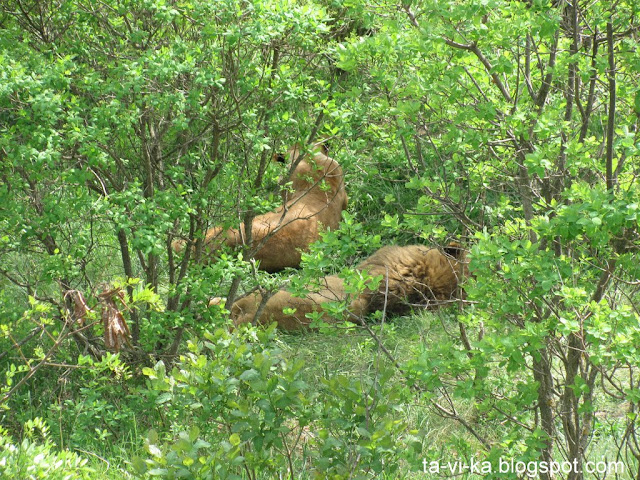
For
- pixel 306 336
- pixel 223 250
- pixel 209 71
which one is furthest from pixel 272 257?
pixel 209 71

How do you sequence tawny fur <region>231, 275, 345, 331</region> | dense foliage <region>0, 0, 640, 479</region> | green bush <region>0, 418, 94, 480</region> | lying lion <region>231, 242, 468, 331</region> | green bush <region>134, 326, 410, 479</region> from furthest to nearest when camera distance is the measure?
1. lying lion <region>231, 242, 468, 331</region>
2. tawny fur <region>231, 275, 345, 331</region>
3. green bush <region>0, 418, 94, 480</region>
4. dense foliage <region>0, 0, 640, 479</region>
5. green bush <region>134, 326, 410, 479</region>

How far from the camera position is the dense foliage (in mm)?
2914

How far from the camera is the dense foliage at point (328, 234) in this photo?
2914 mm

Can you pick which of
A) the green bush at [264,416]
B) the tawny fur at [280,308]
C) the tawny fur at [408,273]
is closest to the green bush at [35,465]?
the green bush at [264,416]

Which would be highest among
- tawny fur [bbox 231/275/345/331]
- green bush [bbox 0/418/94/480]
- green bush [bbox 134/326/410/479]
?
green bush [bbox 134/326/410/479]

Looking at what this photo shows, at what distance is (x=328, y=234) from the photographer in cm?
333

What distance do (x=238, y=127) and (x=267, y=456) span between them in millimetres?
2663

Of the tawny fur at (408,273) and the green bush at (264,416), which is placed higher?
the green bush at (264,416)

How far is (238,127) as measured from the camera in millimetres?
5047

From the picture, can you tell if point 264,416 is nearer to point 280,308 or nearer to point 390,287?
point 280,308

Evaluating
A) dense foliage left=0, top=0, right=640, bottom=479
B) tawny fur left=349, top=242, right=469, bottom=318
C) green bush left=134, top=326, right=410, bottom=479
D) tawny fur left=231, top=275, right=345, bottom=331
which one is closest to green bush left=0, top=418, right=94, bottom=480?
dense foliage left=0, top=0, right=640, bottom=479

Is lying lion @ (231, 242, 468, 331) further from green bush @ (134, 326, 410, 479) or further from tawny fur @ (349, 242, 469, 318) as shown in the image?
green bush @ (134, 326, 410, 479)

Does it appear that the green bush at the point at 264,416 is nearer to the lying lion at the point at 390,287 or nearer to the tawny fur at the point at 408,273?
the lying lion at the point at 390,287

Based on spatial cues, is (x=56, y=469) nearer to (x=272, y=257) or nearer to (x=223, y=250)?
(x=223, y=250)
